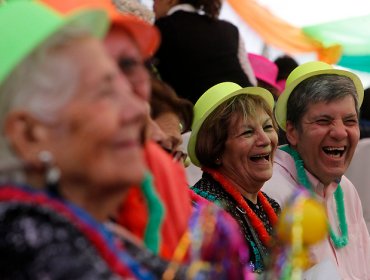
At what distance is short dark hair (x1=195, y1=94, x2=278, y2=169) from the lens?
381 centimetres

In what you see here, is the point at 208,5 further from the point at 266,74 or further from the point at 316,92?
the point at 266,74

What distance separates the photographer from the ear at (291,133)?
175 inches

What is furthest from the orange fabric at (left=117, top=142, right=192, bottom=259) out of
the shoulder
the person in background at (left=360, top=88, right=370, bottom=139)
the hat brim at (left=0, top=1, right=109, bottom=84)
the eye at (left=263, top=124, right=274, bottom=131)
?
the person in background at (left=360, top=88, right=370, bottom=139)

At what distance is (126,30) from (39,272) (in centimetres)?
59

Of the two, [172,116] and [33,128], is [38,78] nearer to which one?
[33,128]

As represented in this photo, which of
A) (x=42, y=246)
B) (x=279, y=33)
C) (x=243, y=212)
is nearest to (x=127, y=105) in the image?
(x=42, y=246)

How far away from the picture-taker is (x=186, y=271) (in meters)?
1.85

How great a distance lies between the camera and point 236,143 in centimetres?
381

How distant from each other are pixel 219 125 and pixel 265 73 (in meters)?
2.15

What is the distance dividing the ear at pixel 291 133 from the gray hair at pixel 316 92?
23 mm

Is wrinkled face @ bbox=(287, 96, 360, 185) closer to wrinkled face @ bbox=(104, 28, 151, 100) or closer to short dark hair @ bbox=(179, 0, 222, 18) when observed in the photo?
short dark hair @ bbox=(179, 0, 222, 18)

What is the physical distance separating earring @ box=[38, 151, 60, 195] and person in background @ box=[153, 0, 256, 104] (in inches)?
108

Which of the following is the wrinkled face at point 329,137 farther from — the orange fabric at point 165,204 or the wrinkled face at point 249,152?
the orange fabric at point 165,204

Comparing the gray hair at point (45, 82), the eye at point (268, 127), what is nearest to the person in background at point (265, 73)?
the eye at point (268, 127)
